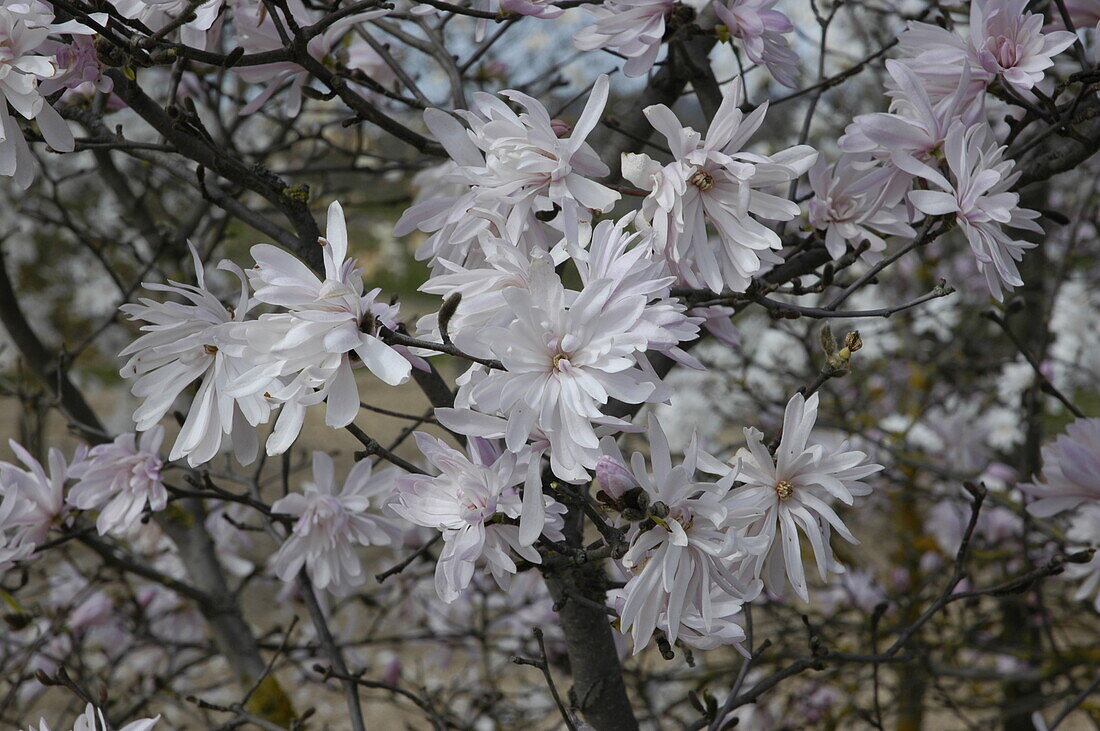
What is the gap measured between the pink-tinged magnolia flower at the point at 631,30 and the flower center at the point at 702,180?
0.80ft

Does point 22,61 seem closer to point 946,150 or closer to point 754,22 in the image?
point 754,22

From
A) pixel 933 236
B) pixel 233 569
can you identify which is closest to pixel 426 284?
pixel 933 236

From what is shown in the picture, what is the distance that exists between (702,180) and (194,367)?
645 mm

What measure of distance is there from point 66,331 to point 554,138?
6.75 m

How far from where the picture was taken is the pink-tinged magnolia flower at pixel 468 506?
97 centimetres

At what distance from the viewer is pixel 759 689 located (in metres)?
1.31

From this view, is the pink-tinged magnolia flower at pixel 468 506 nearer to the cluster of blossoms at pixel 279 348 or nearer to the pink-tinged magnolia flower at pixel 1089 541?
the cluster of blossoms at pixel 279 348

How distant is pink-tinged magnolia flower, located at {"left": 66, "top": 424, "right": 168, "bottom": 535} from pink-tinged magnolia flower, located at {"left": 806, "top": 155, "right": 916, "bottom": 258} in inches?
41.4

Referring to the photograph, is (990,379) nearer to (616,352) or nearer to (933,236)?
(933,236)

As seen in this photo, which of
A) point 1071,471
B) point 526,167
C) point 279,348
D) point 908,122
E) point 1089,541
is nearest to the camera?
point 279,348

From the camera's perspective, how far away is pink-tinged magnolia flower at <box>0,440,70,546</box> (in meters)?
1.45

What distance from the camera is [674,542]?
93 centimetres

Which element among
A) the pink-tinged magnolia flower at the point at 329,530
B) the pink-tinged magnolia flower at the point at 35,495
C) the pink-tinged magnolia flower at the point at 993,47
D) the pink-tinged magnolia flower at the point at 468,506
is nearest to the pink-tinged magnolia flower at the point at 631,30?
the pink-tinged magnolia flower at the point at 993,47

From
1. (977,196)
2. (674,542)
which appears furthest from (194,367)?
(977,196)
